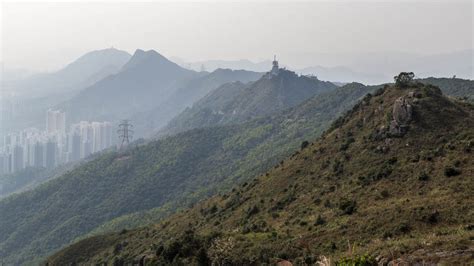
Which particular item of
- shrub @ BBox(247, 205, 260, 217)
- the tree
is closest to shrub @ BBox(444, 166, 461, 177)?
shrub @ BBox(247, 205, 260, 217)

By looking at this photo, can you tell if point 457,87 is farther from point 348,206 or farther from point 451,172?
point 348,206

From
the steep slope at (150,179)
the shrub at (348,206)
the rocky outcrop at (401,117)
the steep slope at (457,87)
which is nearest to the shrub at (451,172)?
the shrub at (348,206)

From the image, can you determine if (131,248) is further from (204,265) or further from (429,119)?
(429,119)

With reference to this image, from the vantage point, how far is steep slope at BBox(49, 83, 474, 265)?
24.3 meters

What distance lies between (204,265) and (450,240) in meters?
14.7

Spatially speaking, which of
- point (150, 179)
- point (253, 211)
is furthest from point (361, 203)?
point (150, 179)

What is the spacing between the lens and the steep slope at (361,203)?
24.3m

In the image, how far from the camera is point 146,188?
109250 millimetres

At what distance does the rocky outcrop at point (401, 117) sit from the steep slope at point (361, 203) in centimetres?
9

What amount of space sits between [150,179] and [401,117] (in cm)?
8063

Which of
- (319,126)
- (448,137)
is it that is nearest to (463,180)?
Result: (448,137)

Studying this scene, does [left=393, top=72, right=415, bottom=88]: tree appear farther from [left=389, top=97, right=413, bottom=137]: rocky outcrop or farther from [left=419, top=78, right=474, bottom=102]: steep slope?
[left=419, top=78, right=474, bottom=102]: steep slope

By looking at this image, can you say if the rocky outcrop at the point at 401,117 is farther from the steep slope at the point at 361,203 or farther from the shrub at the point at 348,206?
the shrub at the point at 348,206

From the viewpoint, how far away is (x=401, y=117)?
133ft
